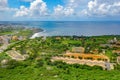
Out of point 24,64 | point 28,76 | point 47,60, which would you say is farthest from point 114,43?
point 28,76

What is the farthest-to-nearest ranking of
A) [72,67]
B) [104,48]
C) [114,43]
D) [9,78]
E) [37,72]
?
1. [114,43]
2. [104,48]
3. [72,67]
4. [37,72]
5. [9,78]

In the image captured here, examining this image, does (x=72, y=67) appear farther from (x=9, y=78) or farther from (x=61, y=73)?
(x=9, y=78)

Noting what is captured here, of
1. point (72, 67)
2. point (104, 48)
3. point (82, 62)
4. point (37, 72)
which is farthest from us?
point (104, 48)

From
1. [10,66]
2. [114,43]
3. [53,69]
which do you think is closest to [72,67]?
[53,69]

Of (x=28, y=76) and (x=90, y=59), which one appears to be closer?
(x=28, y=76)

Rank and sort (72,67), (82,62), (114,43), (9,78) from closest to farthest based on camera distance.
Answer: (9,78) → (72,67) → (82,62) → (114,43)

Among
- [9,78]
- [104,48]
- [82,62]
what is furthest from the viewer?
[104,48]

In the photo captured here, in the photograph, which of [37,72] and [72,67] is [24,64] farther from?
[72,67]

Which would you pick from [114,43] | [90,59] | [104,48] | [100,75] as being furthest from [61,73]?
[114,43]

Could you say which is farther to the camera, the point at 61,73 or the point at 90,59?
the point at 90,59
